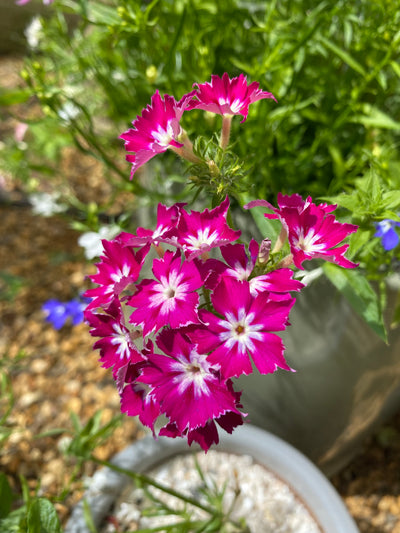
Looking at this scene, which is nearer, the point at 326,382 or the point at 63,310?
the point at 326,382

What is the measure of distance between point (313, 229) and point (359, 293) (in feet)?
0.61

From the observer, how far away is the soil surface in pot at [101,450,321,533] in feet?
2.68

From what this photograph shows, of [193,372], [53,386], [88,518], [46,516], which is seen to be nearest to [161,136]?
[193,372]

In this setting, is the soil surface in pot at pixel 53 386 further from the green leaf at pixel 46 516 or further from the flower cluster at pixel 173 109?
the flower cluster at pixel 173 109

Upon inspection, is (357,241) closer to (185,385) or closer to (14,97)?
(185,385)

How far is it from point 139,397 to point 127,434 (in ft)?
2.46

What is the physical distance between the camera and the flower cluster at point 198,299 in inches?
16.8

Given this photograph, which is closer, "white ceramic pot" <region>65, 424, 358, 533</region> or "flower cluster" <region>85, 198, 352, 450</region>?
"flower cluster" <region>85, 198, 352, 450</region>

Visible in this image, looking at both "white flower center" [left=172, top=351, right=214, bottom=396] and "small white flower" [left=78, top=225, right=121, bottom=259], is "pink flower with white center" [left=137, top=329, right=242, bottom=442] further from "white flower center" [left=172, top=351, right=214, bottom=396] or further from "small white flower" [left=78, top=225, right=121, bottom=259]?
"small white flower" [left=78, top=225, right=121, bottom=259]

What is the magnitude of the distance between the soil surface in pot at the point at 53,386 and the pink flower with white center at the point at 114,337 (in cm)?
40

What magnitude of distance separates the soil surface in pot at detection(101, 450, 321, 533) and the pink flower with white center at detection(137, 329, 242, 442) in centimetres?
41

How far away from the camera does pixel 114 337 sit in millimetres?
489

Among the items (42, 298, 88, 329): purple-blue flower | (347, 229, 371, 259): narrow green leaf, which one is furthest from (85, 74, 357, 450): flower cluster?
(42, 298, 88, 329): purple-blue flower

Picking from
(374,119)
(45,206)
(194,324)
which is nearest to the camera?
(194,324)
